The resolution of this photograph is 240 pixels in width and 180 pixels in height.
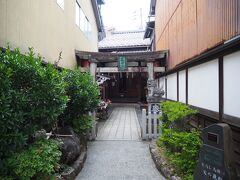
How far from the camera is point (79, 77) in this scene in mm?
8430

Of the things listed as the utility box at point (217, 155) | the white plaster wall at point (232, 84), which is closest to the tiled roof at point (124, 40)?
the white plaster wall at point (232, 84)

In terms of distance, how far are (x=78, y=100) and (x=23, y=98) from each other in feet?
12.6

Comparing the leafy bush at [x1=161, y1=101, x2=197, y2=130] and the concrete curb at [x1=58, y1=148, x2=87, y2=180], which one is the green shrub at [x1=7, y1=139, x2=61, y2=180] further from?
the leafy bush at [x1=161, y1=101, x2=197, y2=130]

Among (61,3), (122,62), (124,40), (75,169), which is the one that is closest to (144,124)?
(75,169)

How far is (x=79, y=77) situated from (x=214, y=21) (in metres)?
4.61

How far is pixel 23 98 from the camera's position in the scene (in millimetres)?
4039

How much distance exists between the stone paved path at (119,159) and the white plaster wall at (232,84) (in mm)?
2457

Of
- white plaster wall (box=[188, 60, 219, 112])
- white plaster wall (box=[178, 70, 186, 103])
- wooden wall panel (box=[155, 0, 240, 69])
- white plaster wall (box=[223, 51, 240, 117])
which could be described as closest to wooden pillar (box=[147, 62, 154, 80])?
wooden wall panel (box=[155, 0, 240, 69])

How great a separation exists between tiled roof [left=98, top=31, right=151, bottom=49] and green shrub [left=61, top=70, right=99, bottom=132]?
62.2 ft

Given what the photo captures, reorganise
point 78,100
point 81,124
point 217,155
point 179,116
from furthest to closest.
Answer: point 81,124, point 78,100, point 179,116, point 217,155

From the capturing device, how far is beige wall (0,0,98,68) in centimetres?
663

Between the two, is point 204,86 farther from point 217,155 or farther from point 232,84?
point 217,155

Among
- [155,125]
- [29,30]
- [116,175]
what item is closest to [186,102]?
[155,125]

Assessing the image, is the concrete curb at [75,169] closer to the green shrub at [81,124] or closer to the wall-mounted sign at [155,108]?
the green shrub at [81,124]
